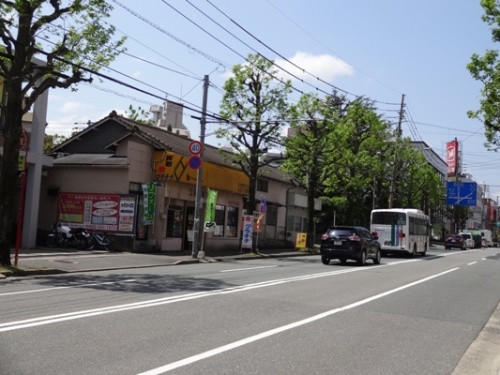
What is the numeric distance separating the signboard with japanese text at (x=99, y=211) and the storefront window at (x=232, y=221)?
8.69 metres

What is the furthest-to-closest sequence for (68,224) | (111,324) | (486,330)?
(68,224), (486,330), (111,324)

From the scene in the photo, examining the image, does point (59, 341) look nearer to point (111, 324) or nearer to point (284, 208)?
point (111, 324)

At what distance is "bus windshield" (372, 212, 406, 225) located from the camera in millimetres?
32562

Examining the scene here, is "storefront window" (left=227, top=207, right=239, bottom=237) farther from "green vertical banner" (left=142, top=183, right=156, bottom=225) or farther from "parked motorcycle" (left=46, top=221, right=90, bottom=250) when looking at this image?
"parked motorcycle" (left=46, top=221, right=90, bottom=250)

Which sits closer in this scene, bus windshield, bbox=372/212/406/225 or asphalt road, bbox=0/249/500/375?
asphalt road, bbox=0/249/500/375

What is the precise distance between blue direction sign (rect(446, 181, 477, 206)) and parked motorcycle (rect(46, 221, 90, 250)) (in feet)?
142

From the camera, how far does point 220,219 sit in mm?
31094

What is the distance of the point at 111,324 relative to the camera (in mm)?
8188

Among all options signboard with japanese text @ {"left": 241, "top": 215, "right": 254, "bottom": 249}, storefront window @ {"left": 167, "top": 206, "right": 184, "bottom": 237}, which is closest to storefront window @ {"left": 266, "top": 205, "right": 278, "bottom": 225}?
signboard with japanese text @ {"left": 241, "top": 215, "right": 254, "bottom": 249}

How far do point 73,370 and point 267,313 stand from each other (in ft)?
15.5

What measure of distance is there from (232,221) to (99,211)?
9.72 m

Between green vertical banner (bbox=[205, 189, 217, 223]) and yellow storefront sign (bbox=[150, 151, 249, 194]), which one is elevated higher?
yellow storefront sign (bbox=[150, 151, 249, 194])

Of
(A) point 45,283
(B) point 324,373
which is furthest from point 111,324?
(A) point 45,283

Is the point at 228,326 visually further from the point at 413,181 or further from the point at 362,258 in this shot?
the point at 413,181
